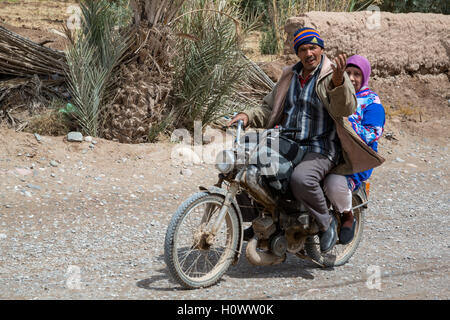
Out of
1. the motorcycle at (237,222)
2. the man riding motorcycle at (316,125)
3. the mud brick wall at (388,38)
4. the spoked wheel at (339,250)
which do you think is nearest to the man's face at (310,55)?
the man riding motorcycle at (316,125)

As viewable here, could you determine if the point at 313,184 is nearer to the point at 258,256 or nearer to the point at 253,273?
the point at 258,256

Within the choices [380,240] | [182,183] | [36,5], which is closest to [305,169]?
[380,240]

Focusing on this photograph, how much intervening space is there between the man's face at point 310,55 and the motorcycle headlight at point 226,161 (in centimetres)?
92

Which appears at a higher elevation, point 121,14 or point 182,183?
point 121,14

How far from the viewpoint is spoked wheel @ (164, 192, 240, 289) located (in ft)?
12.7

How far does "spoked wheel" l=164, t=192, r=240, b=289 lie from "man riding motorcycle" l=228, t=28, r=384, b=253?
0.56 meters

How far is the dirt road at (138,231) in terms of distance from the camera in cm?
417

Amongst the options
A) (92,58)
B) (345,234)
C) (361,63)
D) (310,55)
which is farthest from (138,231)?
(92,58)

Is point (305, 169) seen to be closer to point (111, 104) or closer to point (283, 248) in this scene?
point (283, 248)

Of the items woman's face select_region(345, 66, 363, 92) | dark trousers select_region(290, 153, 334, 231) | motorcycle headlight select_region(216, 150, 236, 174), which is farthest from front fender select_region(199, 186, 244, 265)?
woman's face select_region(345, 66, 363, 92)

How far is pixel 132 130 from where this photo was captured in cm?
767

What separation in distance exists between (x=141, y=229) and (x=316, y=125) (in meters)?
2.09

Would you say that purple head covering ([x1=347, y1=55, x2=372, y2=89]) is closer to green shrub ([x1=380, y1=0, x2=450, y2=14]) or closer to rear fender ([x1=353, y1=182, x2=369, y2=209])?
rear fender ([x1=353, y1=182, x2=369, y2=209])

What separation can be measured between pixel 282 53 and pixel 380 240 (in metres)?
5.65
